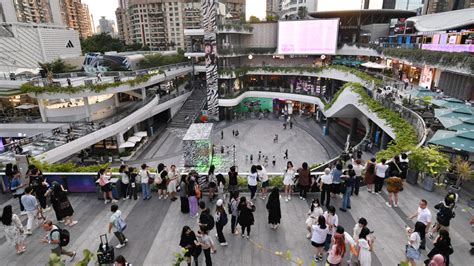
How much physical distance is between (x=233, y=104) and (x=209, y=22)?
9605 mm

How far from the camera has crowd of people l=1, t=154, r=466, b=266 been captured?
5953 millimetres

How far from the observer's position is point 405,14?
39.6m

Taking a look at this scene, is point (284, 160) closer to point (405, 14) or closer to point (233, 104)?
point (233, 104)

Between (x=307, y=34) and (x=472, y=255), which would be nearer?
(x=472, y=255)

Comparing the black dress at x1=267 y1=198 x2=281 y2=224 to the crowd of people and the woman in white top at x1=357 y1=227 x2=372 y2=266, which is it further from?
the woman in white top at x1=357 y1=227 x2=372 y2=266

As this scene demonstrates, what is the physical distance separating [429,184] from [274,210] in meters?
5.84

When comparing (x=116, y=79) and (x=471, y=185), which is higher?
(x=116, y=79)

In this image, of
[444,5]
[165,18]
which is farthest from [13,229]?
[165,18]

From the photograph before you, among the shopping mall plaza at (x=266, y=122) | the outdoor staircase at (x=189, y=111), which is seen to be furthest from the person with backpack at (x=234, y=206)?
the outdoor staircase at (x=189, y=111)

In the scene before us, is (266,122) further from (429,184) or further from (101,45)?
(101,45)

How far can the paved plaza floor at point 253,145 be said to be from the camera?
22.4 meters

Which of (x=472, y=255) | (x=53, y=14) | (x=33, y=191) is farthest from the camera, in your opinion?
(x=53, y=14)

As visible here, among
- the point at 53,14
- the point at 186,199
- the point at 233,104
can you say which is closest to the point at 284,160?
the point at 233,104

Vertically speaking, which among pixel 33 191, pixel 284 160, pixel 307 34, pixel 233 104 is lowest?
pixel 284 160
